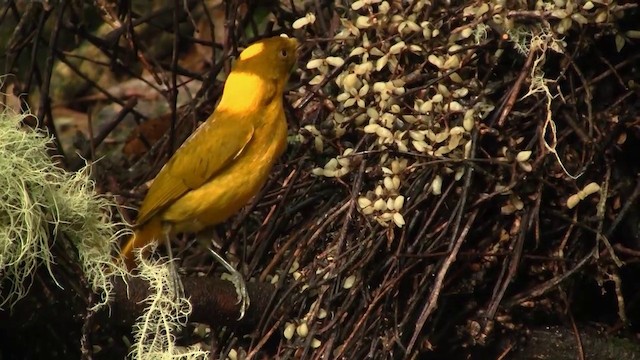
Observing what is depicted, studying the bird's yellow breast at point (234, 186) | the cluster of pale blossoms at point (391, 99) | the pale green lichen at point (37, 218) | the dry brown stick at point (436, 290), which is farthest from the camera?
the bird's yellow breast at point (234, 186)

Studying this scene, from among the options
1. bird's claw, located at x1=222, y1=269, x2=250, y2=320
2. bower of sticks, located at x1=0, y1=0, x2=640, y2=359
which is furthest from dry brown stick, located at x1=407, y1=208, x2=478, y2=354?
bird's claw, located at x1=222, y1=269, x2=250, y2=320

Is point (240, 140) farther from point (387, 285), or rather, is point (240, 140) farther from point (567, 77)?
point (567, 77)

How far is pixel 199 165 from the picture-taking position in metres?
2.66

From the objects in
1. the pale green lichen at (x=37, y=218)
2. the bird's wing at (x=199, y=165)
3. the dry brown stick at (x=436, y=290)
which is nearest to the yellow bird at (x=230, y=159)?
the bird's wing at (x=199, y=165)

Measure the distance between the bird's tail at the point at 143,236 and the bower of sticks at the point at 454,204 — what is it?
0.20m

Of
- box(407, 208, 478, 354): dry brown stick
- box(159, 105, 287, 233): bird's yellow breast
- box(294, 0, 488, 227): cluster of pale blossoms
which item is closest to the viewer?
box(407, 208, 478, 354): dry brown stick

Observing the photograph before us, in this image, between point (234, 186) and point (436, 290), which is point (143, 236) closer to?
point (234, 186)

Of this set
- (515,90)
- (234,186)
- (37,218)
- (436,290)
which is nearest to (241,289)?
(234,186)

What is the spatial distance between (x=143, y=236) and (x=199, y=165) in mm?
219

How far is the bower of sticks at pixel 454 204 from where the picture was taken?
2.37 meters

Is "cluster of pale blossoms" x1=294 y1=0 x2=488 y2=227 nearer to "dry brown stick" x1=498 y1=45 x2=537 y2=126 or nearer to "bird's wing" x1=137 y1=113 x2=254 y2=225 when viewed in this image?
A: "dry brown stick" x1=498 y1=45 x2=537 y2=126

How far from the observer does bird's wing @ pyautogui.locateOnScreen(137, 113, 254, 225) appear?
8.68 feet

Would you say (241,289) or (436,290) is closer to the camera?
(436,290)

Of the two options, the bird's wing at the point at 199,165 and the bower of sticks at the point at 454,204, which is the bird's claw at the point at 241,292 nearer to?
the bower of sticks at the point at 454,204
